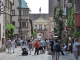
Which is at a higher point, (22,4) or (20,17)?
A: (22,4)

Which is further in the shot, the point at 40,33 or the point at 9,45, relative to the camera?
the point at 40,33

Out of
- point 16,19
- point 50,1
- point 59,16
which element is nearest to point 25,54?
point 59,16

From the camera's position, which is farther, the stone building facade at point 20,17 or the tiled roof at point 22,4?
the tiled roof at point 22,4

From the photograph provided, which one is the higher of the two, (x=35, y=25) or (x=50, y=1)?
(x=50, y=1)

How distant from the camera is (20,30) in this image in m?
81.8

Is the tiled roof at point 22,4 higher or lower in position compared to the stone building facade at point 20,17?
A: higher

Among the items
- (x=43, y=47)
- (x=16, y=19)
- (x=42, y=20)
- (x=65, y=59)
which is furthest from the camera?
(x=42, y=20)

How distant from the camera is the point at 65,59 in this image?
1064 inches

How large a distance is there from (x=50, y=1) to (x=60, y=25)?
63.8 meters

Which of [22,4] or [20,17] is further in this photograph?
[22,4]

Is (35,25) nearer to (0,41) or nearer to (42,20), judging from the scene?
(42,20)

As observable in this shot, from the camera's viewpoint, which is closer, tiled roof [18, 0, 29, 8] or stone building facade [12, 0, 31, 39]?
stone building facade [12, 0, 31, 39]

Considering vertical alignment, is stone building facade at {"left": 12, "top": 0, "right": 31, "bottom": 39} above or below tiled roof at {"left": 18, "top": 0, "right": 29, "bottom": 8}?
below

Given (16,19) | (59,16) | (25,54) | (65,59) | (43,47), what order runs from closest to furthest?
1. (65,59)
2. (25,54)
3. (43,47)
4. (59,16)
5. (16,19)
